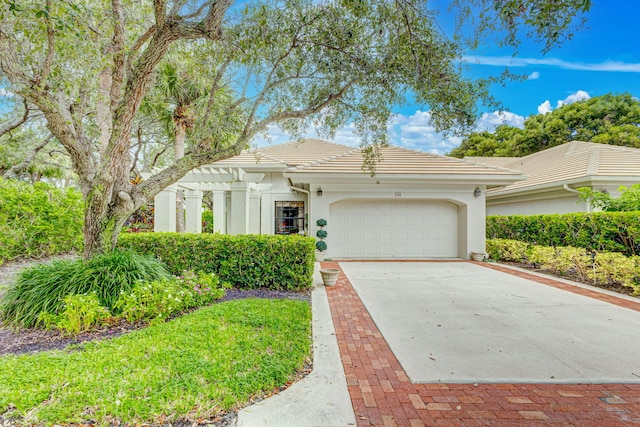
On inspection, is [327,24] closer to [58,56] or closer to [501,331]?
[58,56]

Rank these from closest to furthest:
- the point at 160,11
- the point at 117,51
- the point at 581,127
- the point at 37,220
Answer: the point at 160,11 < the point at 117,51 < the point at 37,220 < the point at 581,127

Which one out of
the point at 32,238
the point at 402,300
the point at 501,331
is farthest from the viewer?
the point at 32,238

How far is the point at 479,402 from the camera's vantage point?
2605 millimetres

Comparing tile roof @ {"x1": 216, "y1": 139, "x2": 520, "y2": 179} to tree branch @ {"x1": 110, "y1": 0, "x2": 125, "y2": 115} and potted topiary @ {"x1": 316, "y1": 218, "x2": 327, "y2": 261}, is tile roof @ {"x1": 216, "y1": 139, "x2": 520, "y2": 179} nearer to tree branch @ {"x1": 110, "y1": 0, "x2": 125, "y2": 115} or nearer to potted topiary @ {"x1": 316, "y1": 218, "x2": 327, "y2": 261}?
potted topiary @ {"x1": 316, "y1": 218, "x2": 327, "y2": 261}

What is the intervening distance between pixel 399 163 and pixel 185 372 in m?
10.4

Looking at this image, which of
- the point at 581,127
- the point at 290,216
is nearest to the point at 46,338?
the point at 290,216

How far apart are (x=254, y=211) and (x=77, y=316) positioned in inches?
318

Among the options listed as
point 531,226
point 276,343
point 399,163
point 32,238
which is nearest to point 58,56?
point 32,238

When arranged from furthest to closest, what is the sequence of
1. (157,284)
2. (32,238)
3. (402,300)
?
(32,238)
(402,300)
(157,284)

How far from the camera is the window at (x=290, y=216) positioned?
41.1 feet

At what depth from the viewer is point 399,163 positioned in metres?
11.6

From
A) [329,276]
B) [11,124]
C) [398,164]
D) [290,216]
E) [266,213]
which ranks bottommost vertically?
[329,276]

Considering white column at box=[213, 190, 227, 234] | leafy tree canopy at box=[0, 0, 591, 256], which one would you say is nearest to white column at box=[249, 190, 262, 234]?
white column at box=[213, 190, 227, 234]

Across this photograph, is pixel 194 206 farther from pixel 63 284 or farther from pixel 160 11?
pixel 160 11
